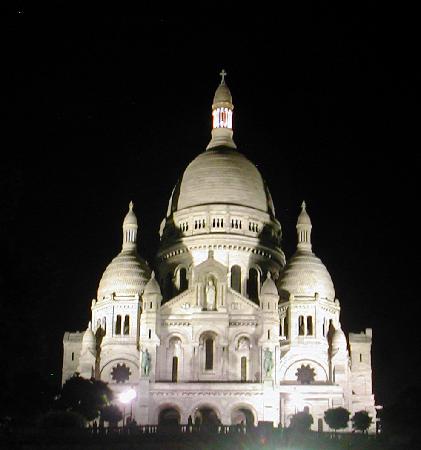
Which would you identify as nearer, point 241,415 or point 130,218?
point 241,415

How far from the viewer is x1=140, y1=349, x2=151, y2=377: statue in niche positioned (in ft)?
260

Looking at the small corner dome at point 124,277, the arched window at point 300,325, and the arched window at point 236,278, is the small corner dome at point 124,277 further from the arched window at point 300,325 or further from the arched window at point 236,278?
the arched window at point 300,325

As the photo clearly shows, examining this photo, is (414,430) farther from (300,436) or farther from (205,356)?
(205,356)

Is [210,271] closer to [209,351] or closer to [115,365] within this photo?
[209,351]

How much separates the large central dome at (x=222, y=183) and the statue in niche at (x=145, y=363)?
18014mm

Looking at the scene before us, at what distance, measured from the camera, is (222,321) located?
269 feet

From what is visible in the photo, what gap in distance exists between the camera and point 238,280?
90875mm

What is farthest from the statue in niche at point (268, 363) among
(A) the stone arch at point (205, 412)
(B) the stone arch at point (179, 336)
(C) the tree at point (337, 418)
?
(C) the tree at point (337, 418)

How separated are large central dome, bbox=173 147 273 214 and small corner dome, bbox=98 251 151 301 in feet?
24.3

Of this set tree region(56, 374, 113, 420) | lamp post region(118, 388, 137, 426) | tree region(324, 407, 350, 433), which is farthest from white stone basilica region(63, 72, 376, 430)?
tree region(56, 374, 113, 420)

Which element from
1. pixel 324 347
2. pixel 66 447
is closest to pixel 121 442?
pixel 66 447

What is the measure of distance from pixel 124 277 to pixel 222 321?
1126cm

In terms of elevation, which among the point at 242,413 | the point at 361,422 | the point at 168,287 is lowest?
the point at 361,422

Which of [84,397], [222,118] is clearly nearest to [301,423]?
[84,397]
